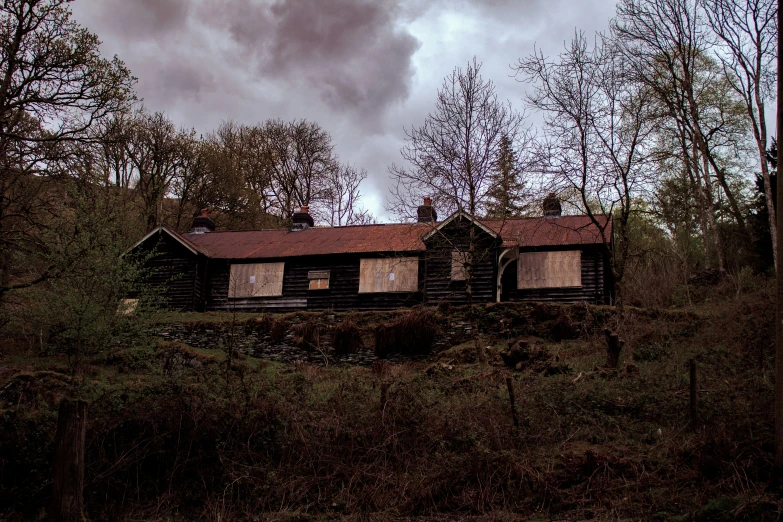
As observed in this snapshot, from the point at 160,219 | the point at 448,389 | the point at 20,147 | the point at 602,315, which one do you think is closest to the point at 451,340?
the point at 602,315

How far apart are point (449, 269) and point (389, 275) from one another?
264 centimetres

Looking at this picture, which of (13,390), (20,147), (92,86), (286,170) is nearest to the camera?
(20,147)

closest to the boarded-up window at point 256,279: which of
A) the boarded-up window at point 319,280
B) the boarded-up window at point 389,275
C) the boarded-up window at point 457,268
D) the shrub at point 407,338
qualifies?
the boarded-up window at point 319,280

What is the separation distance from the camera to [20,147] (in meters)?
12.8

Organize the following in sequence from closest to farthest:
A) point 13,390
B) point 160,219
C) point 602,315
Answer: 1. point 13,390
2. point 602,315
3. point 160,219

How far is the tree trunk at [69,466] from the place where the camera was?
8.27 meters

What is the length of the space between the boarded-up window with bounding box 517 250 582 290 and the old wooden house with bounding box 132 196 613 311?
40 mm

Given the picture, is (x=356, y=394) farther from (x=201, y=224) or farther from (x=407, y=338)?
(x=201, y=224)

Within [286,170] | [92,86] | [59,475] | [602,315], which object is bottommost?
[59,475]

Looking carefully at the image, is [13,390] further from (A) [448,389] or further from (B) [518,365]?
(B) [518,365]

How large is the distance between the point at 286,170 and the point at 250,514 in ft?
107

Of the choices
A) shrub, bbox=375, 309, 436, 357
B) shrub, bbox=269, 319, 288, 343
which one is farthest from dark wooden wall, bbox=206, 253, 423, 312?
shrub, bbox=375, 309, 436, 357

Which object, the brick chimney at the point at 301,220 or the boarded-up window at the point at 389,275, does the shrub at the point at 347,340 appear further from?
the brick chimney at the point at 301,220

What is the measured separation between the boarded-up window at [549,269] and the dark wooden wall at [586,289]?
0.18 m
